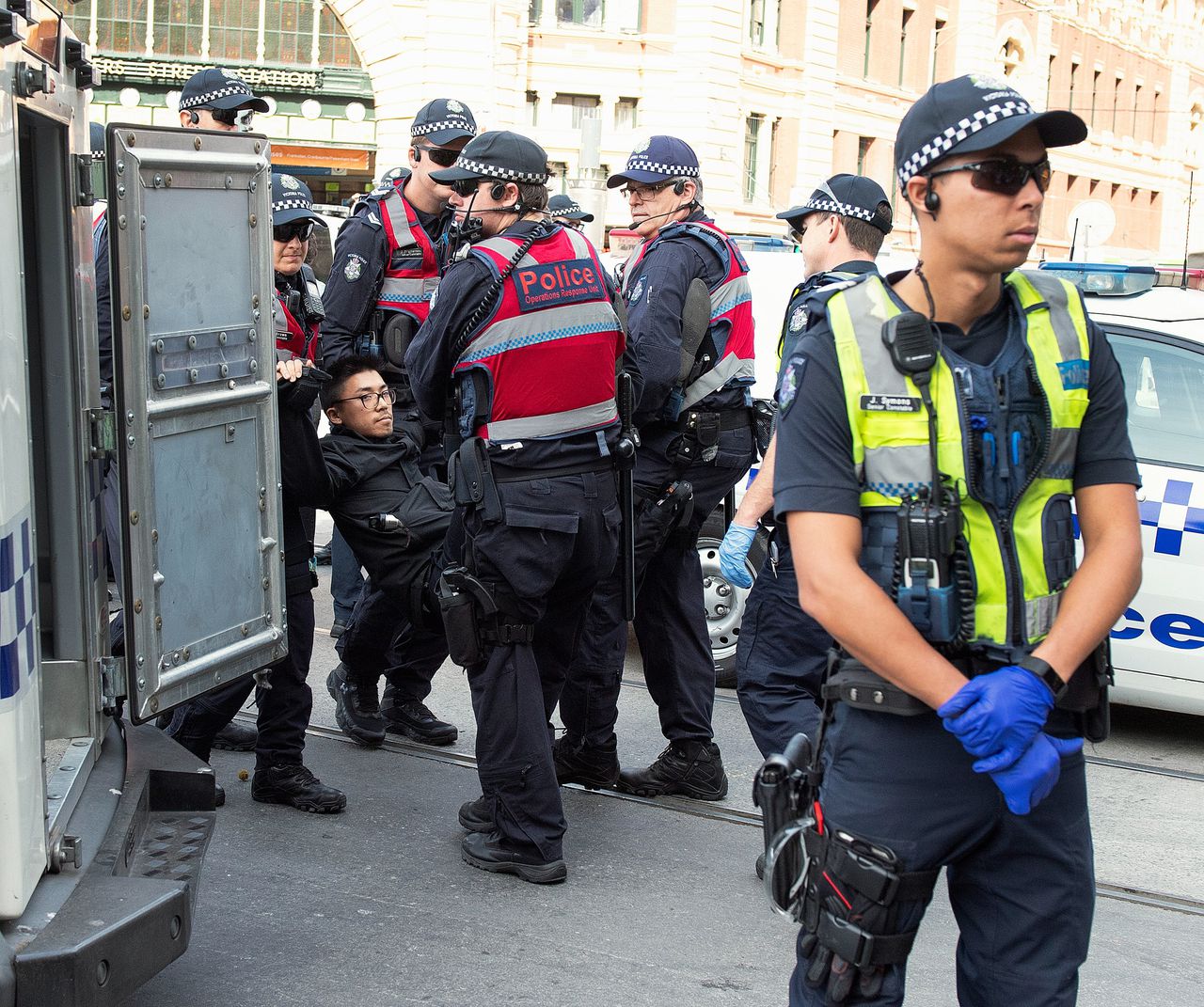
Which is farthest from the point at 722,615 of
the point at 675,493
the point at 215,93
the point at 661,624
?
the point at 215,93

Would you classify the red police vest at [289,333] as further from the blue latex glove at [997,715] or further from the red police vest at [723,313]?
the blue latex glove at [997,715]

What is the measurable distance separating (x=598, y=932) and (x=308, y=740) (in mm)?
1917

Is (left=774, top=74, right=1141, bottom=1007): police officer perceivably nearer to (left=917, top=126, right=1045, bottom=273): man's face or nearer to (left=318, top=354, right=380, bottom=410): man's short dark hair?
(left=917, top=126, right=1045, bottom=273): man's face

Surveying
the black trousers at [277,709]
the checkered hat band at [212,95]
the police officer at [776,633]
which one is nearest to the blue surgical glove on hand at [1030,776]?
the police officer at [776,633]

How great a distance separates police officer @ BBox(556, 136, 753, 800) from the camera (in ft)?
16.2

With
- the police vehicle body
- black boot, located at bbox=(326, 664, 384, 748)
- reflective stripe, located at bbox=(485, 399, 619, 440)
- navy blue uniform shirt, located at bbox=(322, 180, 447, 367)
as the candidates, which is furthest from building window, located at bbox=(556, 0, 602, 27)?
the police vehicle body

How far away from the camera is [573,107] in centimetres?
3362

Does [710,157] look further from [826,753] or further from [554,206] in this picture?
[826,753]

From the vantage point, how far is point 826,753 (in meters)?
2.60

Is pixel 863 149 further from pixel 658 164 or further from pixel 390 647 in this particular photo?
pixel 390 647

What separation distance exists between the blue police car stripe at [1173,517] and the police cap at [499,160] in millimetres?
2674

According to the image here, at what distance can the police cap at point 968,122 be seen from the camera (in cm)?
236

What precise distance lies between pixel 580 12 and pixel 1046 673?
111 ft

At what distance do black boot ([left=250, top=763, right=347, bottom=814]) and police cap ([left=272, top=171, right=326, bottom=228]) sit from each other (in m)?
1.78
